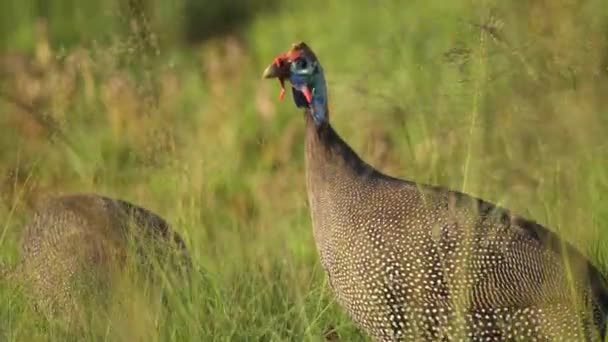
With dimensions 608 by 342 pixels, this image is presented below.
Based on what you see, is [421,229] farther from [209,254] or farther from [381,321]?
[209,254]

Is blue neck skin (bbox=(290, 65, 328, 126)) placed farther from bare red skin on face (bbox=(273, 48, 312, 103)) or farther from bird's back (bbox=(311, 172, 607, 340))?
bird's back (bbox=(311, 172, 607, 340))

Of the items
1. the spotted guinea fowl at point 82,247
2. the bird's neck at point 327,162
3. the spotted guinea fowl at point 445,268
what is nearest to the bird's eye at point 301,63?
the bird's neck at point 327,162

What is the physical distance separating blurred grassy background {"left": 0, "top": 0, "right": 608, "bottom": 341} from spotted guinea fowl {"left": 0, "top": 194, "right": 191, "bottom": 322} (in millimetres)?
107

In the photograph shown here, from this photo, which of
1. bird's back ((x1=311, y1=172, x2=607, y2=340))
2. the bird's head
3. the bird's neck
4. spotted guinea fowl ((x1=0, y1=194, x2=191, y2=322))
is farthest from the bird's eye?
spotted guinea fowl ((x1=0, y1=194, x2=191, y2=322))

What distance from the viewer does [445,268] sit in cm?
391

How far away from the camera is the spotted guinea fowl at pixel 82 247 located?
4180mm

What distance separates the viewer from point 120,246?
4293mm

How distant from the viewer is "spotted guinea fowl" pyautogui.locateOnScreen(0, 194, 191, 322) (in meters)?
4.18

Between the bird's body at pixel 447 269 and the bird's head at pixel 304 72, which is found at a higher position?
the bird's head at pixel 304 72

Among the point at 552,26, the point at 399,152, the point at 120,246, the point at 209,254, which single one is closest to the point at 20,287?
the point at 120,246

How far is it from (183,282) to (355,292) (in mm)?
482

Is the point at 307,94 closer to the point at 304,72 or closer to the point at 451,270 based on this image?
the point at 304,72

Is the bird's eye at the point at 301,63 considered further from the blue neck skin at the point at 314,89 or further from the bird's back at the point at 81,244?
the bird's back at the point at 81,244

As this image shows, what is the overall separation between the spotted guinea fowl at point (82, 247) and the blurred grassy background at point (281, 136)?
11 centimetres
